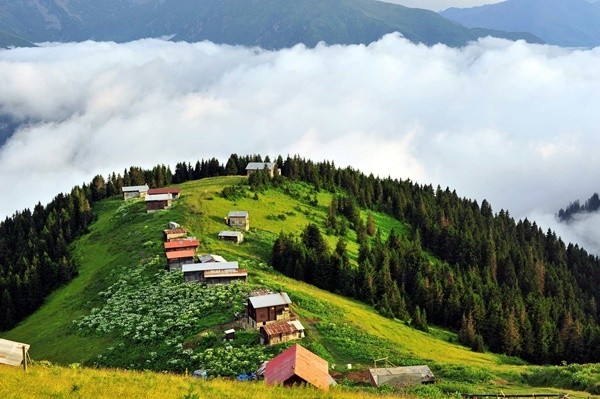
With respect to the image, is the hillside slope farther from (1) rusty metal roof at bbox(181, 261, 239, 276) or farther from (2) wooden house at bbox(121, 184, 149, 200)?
(1) rusty metal roof at bbox(181, 261, 239, 276)

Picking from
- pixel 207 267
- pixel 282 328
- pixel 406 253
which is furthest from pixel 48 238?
pixel 282 328

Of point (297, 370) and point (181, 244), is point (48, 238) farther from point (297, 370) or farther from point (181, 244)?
point (297, 370)

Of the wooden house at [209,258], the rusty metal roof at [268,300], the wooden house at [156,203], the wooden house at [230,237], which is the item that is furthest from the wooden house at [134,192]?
the rusty metal roof at [268,300]

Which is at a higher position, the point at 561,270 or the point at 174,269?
the point at 174,269

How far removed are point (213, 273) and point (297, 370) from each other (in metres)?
51.2

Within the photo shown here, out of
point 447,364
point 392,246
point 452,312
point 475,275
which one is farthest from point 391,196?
point 447,364

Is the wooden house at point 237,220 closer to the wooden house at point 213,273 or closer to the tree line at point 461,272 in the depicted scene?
the tree line at point 461,272

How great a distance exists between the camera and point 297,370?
137 feet

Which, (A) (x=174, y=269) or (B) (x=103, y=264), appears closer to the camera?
(A) (x=174, y=269)

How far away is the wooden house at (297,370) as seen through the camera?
41438mm

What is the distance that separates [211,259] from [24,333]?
3194 cm

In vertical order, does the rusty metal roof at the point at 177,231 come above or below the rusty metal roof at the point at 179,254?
above

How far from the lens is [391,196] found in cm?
19288

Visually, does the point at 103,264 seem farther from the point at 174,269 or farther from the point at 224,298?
the point at 224,298
